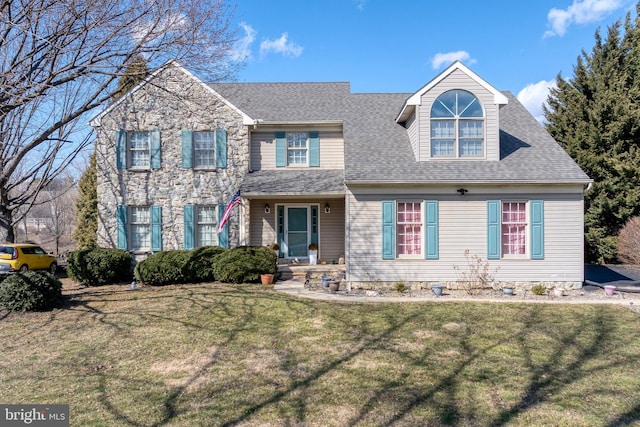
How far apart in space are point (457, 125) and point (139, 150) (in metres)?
11.2

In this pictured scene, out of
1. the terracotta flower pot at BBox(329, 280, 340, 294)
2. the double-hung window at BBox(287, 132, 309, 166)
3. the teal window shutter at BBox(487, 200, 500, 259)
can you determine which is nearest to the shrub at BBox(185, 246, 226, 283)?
the terracotta flower pot at BBox(329, 280, 340, 294)

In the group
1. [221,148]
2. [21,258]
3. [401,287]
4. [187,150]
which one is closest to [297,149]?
[221,148]

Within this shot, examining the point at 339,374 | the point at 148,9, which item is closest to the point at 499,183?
the point at 339,374

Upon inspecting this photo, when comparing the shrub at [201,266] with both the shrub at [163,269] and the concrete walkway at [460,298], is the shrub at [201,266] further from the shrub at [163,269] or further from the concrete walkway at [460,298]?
the concrete walkway at [460,298]

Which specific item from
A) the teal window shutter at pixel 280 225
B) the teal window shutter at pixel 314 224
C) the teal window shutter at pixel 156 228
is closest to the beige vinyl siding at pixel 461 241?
the teal window shutter at pixel 314 224

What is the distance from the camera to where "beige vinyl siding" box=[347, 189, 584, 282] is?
1045cm

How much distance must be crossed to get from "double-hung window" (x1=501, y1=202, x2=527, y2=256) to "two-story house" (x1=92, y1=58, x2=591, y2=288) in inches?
1.2

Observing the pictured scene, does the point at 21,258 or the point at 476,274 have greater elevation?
the point at 21,258

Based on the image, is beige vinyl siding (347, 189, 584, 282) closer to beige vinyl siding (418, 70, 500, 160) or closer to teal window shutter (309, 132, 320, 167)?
beige vinyl siding (418, 70, 500, 160)

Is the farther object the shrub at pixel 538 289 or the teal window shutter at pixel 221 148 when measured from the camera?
the teal window shutter at pixel 221 148

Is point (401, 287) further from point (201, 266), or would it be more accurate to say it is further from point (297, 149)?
point (297, 149)

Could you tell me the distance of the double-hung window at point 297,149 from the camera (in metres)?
14.0

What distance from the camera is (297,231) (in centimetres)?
1385

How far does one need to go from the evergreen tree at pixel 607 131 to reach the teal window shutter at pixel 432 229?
10.1m
